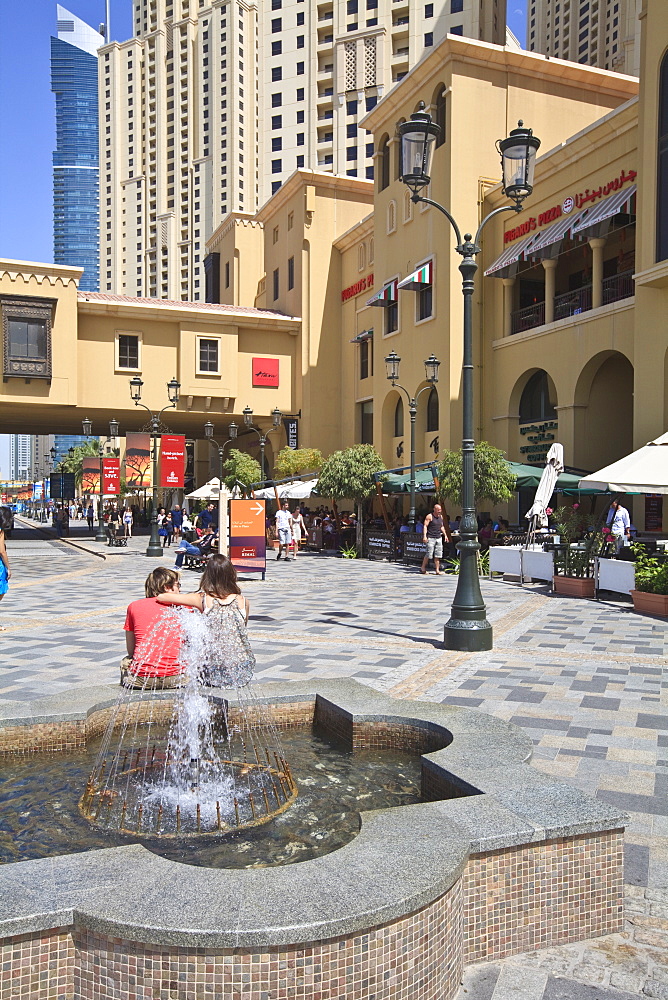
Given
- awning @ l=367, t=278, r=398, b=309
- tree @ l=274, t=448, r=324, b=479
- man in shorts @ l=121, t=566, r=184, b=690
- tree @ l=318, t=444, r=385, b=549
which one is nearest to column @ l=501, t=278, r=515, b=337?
awning @ l=367, t=278, r=398, b=309

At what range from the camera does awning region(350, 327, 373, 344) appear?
37.0 m

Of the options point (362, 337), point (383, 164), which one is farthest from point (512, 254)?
point (362, 337)

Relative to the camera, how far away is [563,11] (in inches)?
3893

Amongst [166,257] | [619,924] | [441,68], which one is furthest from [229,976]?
[166,257]

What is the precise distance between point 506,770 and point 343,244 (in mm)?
38928

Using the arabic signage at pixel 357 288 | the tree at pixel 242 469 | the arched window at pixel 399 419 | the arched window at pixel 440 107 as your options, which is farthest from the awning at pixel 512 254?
the tree at pixel 242 469

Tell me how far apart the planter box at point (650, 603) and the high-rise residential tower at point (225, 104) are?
4583 cm

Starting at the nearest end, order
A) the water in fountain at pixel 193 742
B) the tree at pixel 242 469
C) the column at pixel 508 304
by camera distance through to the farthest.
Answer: the water in fountain at pixel 193 742 < the column at pixel 508 304 < the tree at pixel 242 469

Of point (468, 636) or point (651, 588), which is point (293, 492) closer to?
point (651, 588)

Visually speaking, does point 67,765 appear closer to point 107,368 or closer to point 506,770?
point 506,770

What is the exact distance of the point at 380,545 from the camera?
84.0ft

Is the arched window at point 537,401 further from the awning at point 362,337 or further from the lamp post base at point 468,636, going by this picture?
the lamp post base at point 468,636

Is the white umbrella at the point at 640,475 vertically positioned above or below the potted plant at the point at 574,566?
above

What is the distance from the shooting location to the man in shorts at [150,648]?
592cm
